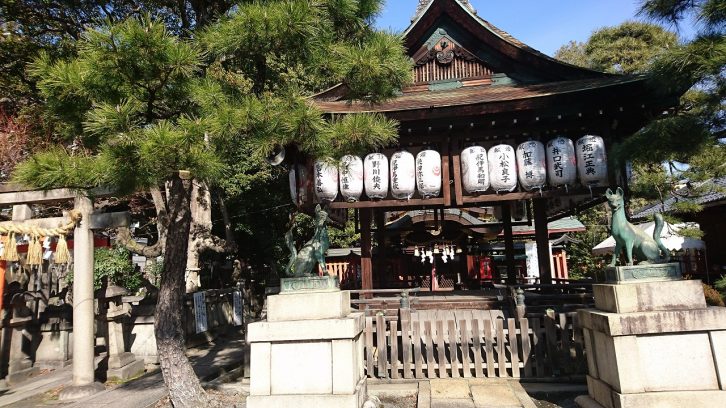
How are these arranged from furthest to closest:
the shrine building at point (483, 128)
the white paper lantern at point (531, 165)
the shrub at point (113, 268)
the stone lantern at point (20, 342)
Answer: the shrub at point (113, 268) < the stone lantern at point (20, 342) < the white paper lantern at point (531, 165) < the shrine building at point (483, 128)

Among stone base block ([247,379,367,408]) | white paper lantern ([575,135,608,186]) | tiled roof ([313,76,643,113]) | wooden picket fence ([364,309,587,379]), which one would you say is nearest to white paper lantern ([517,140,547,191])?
white paper lantern ([575,135,608,186])

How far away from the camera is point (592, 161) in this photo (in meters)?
8.05

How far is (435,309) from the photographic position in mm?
9086

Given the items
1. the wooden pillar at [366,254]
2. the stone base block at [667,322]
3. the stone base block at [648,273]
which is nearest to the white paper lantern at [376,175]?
the wooden pillar at [366,254]

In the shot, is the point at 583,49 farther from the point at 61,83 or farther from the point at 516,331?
the point at 61,83

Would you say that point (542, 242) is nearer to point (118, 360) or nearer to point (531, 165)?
point (531, 165)

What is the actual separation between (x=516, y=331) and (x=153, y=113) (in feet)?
20.8

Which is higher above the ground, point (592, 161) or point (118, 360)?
point (592, 161)

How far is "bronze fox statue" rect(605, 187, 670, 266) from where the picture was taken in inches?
193

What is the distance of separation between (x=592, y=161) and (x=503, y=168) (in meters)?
1.61

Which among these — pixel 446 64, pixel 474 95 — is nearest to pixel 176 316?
pixel 474 95

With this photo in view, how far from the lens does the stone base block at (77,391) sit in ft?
23.4

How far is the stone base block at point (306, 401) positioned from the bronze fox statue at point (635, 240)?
11.4 feet

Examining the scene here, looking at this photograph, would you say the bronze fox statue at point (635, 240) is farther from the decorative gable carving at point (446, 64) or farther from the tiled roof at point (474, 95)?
the decorative gable carving at point (446, 64)
